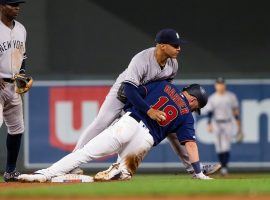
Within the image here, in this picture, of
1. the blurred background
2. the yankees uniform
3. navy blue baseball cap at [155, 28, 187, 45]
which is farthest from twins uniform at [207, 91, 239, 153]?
navy blue baseball cap at [155, 28, 187, 45]

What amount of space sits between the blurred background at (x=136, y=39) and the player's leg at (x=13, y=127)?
5.62 m

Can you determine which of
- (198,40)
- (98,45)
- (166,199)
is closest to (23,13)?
(98,45)

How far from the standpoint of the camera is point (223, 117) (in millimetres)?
14594

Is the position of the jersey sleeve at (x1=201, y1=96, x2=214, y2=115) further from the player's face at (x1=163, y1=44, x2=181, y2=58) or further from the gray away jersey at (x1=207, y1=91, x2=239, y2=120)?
the player's face at (x1=163, y1=44, x2=181, y2=58)

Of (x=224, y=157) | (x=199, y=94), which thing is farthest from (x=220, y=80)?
(x=199, y=94)

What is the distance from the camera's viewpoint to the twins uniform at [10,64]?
25.6 feet

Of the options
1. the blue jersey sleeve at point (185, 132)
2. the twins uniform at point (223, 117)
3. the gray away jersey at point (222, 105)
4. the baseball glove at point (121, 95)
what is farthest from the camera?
the gray away jersey at point (222, 105)

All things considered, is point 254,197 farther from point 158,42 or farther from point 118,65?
point 118,65

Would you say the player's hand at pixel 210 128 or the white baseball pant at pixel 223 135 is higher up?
the player's hand at pixel 210 128

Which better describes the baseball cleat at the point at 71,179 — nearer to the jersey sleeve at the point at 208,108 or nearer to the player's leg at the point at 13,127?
the player's leg at the point at 13,127

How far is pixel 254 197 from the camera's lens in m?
6.34

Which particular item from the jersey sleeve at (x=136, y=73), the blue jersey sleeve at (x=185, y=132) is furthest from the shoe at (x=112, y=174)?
the jersey sleeve at (x=136, y=73)

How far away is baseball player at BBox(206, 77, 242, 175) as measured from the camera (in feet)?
45.6

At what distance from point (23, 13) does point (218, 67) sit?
9.93 ft
